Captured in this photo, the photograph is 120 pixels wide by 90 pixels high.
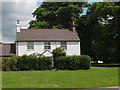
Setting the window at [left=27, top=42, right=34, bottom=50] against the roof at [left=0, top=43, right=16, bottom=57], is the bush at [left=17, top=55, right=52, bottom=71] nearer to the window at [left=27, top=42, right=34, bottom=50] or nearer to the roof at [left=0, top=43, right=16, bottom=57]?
the window at [left=27, top=42, right=34, bottom=50]

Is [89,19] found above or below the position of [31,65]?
above

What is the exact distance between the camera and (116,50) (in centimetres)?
4247

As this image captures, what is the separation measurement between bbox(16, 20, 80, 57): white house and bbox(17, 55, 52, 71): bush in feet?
22.6

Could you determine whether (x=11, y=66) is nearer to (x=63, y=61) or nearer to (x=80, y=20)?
(x=63, y=61)

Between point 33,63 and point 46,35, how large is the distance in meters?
10.5

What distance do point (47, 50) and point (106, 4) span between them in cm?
1343

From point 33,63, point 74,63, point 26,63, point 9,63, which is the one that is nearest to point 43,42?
point 33,63

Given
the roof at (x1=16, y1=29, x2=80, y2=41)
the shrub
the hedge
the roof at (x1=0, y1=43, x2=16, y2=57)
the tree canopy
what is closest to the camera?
the hedge

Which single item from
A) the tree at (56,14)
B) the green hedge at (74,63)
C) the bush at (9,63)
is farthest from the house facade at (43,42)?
the bush at (9,63)

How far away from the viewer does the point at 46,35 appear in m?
39.8

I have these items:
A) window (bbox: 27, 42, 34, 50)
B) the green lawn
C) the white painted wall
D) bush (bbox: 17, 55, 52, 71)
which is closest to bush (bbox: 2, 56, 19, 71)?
bush (bbox: 17, 55, 52, 71)

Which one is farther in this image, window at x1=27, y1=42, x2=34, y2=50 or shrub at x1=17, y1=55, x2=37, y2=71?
window at x1=27, y1=42, x2=34, y2=50

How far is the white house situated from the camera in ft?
125

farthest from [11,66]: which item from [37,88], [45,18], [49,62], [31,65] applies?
[45,18]
